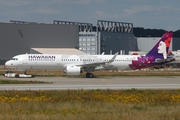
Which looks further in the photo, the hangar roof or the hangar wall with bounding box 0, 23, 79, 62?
the hangar wall with bounding box 0, 23, 79, 62

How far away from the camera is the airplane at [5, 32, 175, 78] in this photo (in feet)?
184

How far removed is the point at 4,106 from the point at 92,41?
407 ft

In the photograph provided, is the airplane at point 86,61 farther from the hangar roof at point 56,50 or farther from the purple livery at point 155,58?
the hangar roof at point 56,50

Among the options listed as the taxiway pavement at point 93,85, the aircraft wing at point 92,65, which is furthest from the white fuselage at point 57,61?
the taxiway pavement at point 93,85

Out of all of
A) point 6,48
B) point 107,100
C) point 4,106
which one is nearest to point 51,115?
point 4,106

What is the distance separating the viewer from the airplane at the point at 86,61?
56.0m

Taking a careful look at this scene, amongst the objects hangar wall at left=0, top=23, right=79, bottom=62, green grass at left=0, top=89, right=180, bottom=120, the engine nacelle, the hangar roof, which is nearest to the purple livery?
the engine nacelle

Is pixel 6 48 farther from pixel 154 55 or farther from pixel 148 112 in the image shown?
pixel 148 112

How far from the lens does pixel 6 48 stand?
99562mm

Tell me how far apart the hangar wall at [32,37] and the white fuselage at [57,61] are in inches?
1693

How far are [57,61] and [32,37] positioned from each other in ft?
153

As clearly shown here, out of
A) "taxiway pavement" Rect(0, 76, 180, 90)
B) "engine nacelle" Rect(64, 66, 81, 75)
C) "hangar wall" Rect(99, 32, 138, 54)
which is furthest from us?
"hangar wall" Rect(99, 32, 138, 54)

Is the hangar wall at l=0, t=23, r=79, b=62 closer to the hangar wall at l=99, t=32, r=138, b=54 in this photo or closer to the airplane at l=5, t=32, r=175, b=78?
the hangar wall at l=99, t=32, r=138, b=54

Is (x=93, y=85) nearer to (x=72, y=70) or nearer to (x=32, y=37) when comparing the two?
(x=72, y=70)
